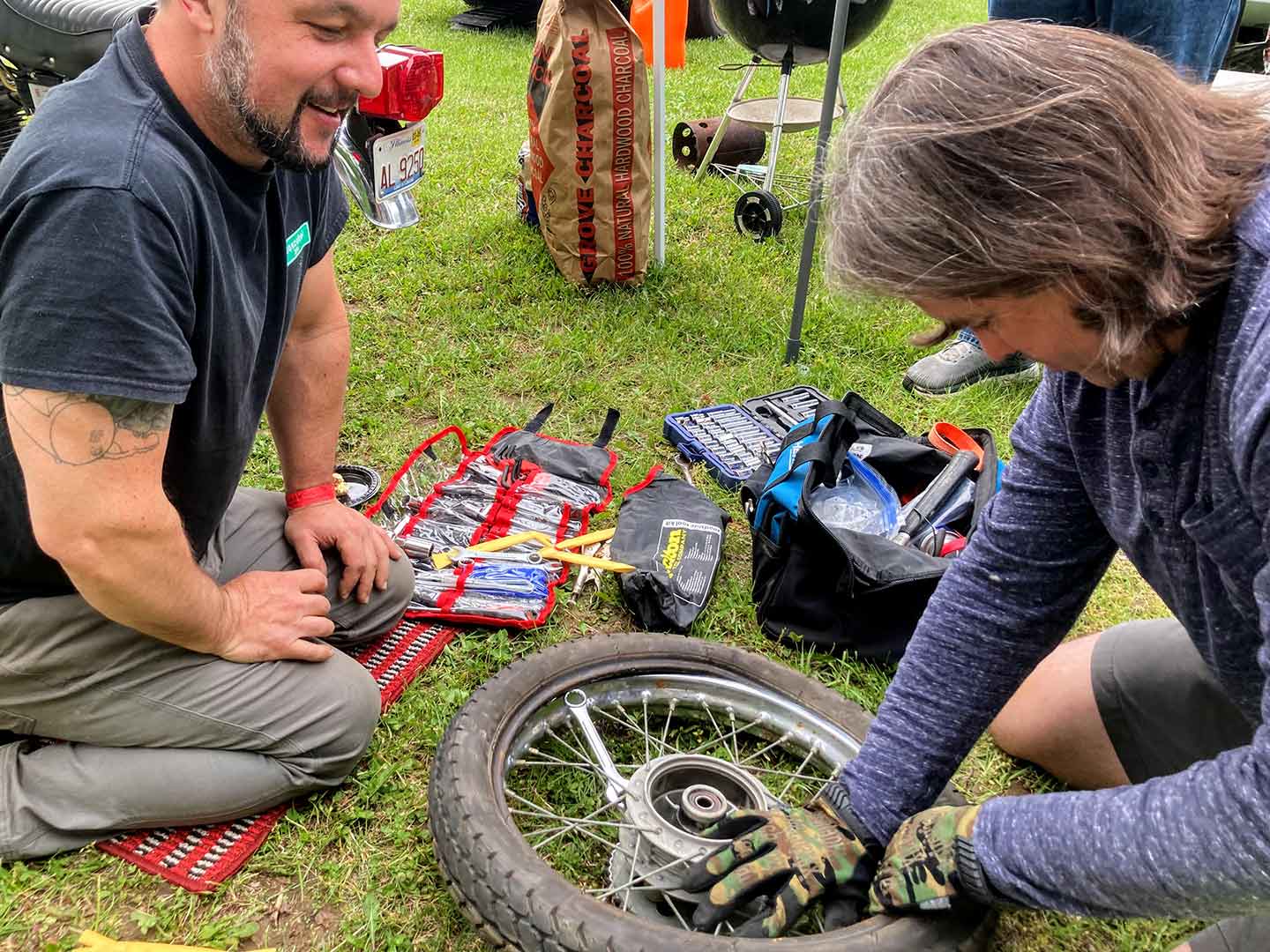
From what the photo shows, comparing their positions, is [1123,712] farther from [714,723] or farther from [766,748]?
[714,723]

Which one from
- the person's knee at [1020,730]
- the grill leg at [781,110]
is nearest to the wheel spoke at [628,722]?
the person's knee at [1020,730]

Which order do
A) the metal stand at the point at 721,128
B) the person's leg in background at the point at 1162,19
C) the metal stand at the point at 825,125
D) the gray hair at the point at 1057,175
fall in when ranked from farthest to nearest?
the metal stand at the point at 721,128
the metal stand at the point at 825,125
the person's leg in background at the point at 1162,19
the gray hair at the point at 1057,175

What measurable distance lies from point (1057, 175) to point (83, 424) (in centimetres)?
142

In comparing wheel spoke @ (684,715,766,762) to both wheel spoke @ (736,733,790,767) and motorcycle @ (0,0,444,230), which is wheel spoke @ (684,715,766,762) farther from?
motorcycle @ (0,0,444,230)

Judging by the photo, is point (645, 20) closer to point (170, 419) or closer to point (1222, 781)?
point (170, 419)

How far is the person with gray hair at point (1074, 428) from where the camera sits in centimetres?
108

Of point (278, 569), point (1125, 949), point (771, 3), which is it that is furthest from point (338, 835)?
point (771, 3)

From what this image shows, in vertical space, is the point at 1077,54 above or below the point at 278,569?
above

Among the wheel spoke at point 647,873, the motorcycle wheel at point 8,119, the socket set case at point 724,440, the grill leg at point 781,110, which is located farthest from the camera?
the grill leg at point 781,110

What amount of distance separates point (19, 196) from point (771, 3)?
399 cm

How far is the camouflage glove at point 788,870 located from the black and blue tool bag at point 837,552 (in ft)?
2.55

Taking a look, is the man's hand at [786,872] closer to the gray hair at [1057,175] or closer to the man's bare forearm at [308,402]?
the gray hair at [1057,175]

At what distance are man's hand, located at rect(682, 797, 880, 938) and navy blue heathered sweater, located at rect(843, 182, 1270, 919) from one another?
81 millimetres

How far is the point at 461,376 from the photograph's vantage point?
3.69 m
